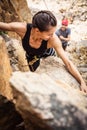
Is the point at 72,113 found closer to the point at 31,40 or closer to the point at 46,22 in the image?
the point at 46,22

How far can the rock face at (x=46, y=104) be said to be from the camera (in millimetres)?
2668

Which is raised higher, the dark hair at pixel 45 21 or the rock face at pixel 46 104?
the dark hair at pixel 45 21

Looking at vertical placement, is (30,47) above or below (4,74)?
above

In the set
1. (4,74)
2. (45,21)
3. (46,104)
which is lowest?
(4,74)

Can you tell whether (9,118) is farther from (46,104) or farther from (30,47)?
(30,47)

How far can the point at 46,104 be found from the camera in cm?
A: 273

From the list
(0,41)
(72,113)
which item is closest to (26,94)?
(72,113)

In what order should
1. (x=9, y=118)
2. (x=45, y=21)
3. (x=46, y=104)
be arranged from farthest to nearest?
1. (x=45, y=21)
2. (x=9, y=118)
3. (x=46, y=104)

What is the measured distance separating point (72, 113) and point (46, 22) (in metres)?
2.09

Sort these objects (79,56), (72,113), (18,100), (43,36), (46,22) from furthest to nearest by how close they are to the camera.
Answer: (79,56) → (43,36) → (46,22) → (18,100) → (72,113)

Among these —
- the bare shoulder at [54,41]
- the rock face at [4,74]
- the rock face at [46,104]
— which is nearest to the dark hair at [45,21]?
the bare shoulder at [54,41]

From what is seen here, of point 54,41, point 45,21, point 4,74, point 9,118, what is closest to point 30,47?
point 54,41

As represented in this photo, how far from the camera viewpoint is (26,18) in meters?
8.79

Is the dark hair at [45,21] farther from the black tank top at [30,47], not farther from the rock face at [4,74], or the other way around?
the rock face at [4,74]
